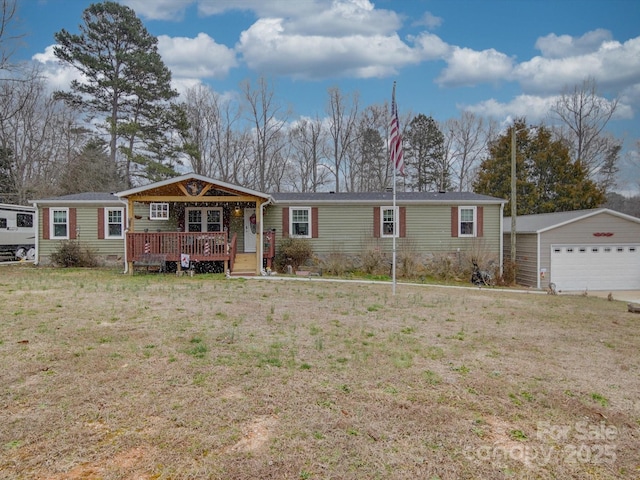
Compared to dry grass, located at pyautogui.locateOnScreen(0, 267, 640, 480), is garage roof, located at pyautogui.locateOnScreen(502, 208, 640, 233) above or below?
above

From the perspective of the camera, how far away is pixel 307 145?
1251 inches

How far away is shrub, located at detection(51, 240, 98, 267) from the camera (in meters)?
15.6

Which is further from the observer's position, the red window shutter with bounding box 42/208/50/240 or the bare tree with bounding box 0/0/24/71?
the red window shutter with bounding box 42/208/50/240

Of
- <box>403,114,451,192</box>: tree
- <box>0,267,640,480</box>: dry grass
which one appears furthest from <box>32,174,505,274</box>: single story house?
<box>403,114,451,192</box>: tree

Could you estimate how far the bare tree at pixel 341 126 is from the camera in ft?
102

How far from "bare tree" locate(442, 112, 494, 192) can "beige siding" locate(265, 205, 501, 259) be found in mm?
17225

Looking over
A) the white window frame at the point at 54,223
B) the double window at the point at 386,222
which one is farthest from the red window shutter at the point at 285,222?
the white window frame at the point at 54,223

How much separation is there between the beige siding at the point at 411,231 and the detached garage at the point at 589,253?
201cm

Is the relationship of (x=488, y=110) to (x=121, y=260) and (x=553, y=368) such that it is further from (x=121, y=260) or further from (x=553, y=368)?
(x=553, y=368)

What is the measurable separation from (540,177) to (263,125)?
2007 centimetres

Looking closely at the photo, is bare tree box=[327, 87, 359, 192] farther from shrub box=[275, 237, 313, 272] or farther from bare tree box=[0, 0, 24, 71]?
bare tree box=[0, 0, 24, 71]

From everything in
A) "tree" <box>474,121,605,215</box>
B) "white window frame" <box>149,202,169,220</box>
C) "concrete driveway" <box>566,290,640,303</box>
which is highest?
"tree" <box>474,121,605,215</box>

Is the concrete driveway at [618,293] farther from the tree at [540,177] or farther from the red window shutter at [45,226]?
the red window shutter at [45,226]

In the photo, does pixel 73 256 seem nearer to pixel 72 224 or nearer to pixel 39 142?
pixel 72 224
